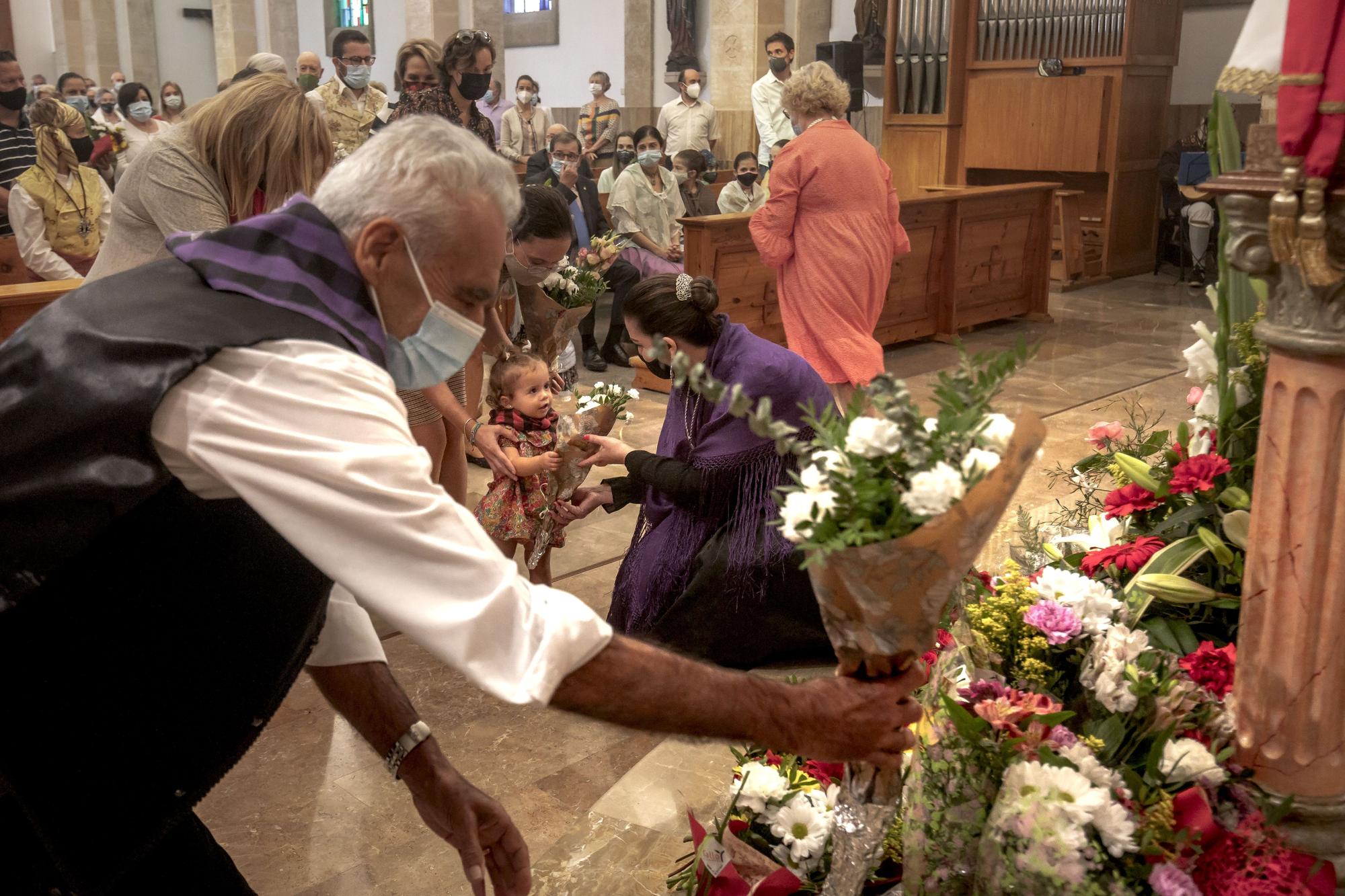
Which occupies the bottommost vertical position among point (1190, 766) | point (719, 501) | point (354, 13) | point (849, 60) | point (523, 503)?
point (523, 503)

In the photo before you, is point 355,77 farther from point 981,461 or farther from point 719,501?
point 981,461

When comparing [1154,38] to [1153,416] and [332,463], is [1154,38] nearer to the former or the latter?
[1153,416]

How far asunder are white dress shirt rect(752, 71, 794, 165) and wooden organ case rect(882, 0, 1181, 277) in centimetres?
158

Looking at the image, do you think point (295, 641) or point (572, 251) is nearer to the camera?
point (295, 641)

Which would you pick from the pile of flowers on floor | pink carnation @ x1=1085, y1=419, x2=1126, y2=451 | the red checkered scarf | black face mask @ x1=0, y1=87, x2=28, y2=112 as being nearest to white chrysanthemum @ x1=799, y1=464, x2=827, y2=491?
the pile of flowers on floor

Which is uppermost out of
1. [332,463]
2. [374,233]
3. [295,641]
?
[374,233]

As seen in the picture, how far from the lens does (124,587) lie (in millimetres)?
1290

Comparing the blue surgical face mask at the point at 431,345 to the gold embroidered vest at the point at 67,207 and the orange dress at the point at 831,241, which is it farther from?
the gold embroidered vest at the point at 67,207

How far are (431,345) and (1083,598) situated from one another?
41.9 inches

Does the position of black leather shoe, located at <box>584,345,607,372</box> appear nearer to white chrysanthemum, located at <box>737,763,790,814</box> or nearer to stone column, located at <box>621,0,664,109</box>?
white chrysanthemum, located at <box>737,763,790,814</box>

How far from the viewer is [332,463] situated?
3.65 feet

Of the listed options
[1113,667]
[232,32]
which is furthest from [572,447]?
[232,32]

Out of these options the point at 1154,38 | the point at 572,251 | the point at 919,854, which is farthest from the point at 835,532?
the point at 1154,38

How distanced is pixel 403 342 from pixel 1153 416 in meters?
5.32
